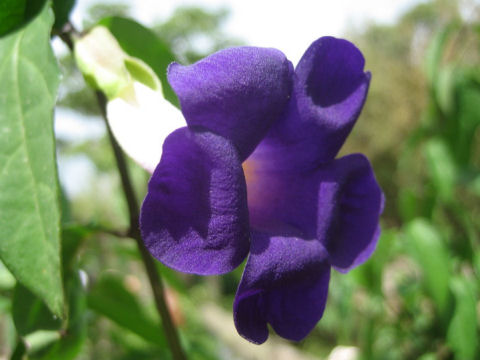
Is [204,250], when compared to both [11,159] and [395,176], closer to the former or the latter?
[11,159]

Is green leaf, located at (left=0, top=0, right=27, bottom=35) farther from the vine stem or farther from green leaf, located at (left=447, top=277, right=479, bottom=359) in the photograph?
green leaf, located at (left=447, top=277, right=479, bottom=359)

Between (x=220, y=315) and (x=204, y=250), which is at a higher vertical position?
(x=204, y=250)

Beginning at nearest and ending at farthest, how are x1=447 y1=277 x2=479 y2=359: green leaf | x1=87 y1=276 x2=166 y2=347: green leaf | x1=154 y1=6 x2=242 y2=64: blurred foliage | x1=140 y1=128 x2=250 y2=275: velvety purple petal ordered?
x1=140 y1=128 x2=250 y2=275: velvety purple petal
x1=87 y1=276 x2=166 y2=347: green leaf
x1=447 y1=277 x2=479 y2=359: green leaf
x1=154 y1=6 x2=242 y2=64: blurred foliage

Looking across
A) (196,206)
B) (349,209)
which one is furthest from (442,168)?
(196,206)

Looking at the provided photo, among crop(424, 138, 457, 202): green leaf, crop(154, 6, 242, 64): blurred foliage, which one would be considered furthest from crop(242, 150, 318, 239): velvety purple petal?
crop(154, 6, 242, 64): blurred foliage

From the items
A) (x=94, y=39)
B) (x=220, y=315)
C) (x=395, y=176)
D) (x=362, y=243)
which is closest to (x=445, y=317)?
(x=362, y=243)

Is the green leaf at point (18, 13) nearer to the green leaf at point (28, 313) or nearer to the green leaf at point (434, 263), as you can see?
the green leaf at point (28, 313)
